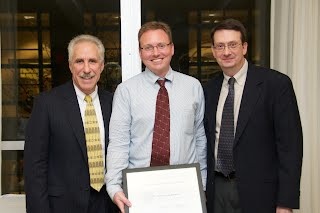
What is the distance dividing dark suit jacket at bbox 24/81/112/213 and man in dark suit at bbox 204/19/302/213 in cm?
68

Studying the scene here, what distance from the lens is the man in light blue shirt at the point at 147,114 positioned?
6.83 ft

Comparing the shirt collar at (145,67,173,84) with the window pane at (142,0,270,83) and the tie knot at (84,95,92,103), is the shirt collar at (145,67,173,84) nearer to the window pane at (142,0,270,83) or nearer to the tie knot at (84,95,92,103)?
the tie knot at (84,95,92,103)

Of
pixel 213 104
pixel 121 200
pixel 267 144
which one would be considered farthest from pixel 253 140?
pixel 121 200

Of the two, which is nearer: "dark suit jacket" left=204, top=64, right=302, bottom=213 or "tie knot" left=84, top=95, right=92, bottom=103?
"dark suit jacket" left=204, top=64, right=302, bottom=213

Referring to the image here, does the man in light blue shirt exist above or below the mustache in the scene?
below

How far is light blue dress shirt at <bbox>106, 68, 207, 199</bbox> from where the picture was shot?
81.9 inches

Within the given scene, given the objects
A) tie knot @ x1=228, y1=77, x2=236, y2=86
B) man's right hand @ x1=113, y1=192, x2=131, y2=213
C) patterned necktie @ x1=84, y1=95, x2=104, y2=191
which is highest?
tie knot @ x1=228, y1=77, x2=236, y2=86

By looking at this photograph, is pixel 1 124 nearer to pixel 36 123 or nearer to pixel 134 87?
pixel 36 123

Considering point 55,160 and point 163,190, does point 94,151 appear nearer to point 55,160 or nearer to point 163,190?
point 55,160

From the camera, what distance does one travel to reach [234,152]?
6.98 ft

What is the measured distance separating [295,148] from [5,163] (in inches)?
89.4

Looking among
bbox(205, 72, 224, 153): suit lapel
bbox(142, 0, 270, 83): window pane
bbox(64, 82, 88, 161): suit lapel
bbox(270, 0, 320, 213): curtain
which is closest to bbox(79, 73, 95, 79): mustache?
bbox(64, 82, 88, 161): suit lapel

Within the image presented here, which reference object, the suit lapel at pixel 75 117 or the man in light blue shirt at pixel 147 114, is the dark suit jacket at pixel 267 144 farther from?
the suit lapel at pixel 75 117

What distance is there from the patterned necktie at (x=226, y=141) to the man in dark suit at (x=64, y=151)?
601 millimetres
